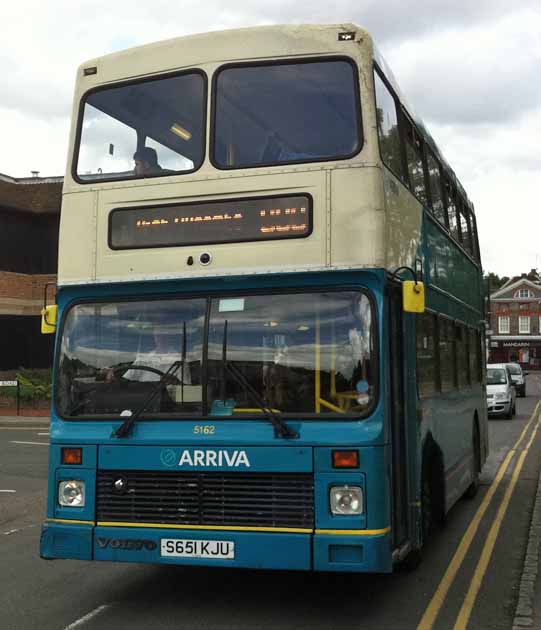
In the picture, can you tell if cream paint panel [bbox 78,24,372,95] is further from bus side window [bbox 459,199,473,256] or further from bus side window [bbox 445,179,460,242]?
bus side window [bbox 459,199,473,256]

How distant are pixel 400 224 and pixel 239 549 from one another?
283cm

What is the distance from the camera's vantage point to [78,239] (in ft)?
23.7

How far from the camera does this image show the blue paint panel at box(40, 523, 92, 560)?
21.4 feet

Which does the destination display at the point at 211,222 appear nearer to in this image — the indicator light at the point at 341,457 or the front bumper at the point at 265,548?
the indicator light at the point at 341,457

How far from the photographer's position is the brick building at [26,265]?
3312cm

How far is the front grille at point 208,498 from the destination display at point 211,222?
174 centimetres

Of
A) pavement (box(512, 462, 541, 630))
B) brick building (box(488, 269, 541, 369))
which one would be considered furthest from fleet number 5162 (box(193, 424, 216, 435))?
brick building (box(488, 269, 541, 369))

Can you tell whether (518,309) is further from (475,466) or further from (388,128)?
(388,128)

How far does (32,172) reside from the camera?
40.8m

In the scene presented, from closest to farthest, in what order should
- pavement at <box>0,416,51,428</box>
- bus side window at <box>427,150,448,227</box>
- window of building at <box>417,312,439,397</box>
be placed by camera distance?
window of building at <box>417,312,439,397</box>
bus side window at <box>427,150,448,227</box>
pavement at <box>0,416,51,428</box>

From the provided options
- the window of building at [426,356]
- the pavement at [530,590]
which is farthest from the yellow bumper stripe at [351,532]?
Answer: the window of building at [426,356]

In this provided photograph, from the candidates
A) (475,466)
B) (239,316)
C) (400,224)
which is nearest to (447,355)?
(400,224)

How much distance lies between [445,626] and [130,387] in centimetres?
Result: 279

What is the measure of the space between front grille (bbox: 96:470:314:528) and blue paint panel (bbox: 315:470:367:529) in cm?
5
